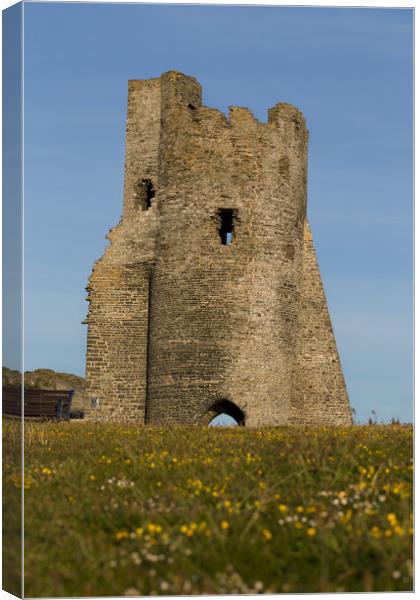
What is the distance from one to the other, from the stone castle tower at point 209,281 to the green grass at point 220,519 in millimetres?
11558

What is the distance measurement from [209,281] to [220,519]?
15887mm

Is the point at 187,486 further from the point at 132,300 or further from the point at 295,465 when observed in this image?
the point at 132,300

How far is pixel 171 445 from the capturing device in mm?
13617

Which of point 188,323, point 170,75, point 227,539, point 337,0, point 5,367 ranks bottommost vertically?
point 227,539

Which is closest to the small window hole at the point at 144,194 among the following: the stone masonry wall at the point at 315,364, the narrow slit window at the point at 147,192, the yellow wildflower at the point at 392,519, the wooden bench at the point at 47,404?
the narrow slit window at the point at 147,192

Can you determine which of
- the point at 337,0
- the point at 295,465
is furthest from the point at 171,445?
the point at 337,0

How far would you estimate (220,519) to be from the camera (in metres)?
8.86

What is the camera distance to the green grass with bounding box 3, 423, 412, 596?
7695 millimetres

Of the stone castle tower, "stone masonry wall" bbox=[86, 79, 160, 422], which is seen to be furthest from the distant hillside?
the stone castle tower

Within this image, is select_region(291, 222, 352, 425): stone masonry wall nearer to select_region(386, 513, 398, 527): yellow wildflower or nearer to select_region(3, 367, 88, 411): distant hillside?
select_region(3, 367, 88, 411): distant hillside

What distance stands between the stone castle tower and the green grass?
11558 mm

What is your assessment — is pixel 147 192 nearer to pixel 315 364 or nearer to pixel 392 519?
pixel 315 364

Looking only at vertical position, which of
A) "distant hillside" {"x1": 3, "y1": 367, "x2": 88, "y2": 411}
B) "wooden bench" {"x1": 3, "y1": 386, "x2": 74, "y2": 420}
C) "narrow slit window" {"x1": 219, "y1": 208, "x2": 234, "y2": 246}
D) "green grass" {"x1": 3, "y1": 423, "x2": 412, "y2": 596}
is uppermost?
"narrow slit window" {"x1": 219, "y1": 208, "x2": 234, "y2": 246}

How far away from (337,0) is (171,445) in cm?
679
